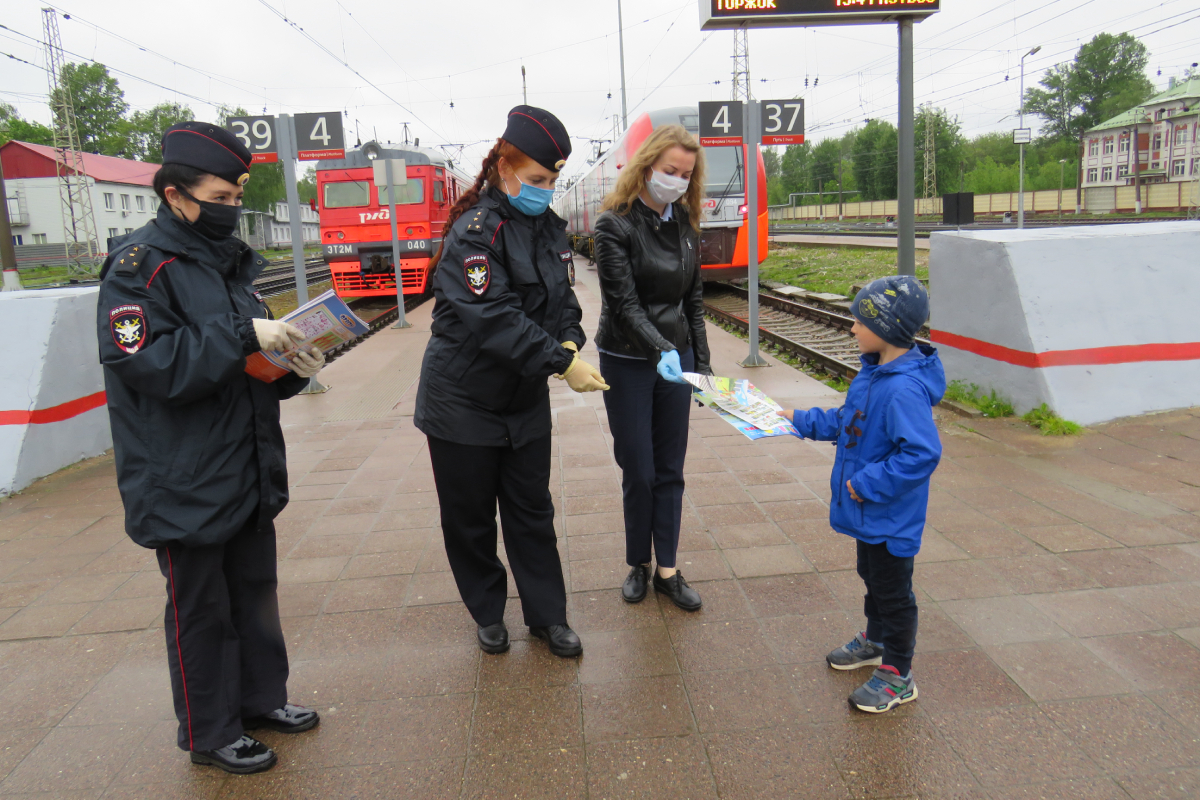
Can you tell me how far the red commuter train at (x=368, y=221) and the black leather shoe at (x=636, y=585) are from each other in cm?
1463

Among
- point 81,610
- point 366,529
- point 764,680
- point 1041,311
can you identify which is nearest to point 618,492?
point 366,529

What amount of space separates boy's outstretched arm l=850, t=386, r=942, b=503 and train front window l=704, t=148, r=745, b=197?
12.5 m

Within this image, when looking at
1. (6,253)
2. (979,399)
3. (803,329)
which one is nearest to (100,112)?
(6,253)

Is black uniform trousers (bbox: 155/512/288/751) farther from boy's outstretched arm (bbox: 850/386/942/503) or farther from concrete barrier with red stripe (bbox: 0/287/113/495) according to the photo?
concrete barrier with red stripe (bbox: 0/287/113/495)

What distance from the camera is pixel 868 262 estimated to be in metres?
21.0

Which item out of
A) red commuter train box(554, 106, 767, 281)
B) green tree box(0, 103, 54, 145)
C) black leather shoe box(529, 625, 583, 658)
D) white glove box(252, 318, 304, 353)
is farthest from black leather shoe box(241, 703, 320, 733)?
green tree box(0, 103, 54, 145)

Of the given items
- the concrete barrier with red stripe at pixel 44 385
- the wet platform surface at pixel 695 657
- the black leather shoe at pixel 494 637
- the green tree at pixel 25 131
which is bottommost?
the wet platform surface at pixel 695 657

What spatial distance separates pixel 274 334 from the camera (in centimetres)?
232

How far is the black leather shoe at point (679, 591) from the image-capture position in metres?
3.44

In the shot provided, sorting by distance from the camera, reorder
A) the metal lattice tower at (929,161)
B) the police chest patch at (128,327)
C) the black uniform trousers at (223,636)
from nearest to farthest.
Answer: the police chest patch at (128,327), the black uniform trousers at (223,636), the metal lattice tower at (929,161)

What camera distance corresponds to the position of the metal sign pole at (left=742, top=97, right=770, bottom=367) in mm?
8578

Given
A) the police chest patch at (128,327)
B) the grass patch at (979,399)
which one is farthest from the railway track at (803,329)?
the police chest patch at (128,327)

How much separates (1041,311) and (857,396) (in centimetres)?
392

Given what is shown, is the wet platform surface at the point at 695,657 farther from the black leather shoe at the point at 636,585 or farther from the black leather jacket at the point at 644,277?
the black leather jacket at the point at 644,277
